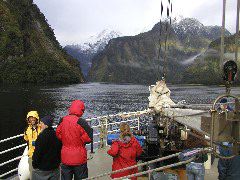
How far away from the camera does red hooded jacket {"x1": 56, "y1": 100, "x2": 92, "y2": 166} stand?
6.29 meters

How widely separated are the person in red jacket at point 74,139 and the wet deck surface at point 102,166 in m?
2.43

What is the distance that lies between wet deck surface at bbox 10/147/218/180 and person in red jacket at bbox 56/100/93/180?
243cm

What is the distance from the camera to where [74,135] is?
6.29m

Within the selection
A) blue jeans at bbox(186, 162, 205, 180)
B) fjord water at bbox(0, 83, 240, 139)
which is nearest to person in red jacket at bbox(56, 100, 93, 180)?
blue jeans at bbox(186, 162, 205, 180)

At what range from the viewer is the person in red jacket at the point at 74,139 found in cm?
629

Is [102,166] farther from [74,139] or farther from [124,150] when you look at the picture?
[74,139]

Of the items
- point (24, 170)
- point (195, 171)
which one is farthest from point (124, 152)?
point (24, 170)

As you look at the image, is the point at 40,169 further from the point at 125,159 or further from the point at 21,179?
the point at 21,179

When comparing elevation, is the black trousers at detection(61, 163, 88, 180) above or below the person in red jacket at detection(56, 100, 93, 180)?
below

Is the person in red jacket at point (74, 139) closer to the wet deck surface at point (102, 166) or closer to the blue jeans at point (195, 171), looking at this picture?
the blue jeans at point (195, 171)

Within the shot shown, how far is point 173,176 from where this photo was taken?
7297mm

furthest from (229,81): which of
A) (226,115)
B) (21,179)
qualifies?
(21,179)

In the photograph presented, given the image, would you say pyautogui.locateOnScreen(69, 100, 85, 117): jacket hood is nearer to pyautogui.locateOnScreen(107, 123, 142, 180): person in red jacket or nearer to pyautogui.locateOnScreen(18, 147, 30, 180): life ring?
pyautogui.locateOnScreen(107, 123, 142, 180): person in red jacket

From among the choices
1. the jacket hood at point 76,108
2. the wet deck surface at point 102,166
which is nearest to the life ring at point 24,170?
the wet deck surface at point 102,166
